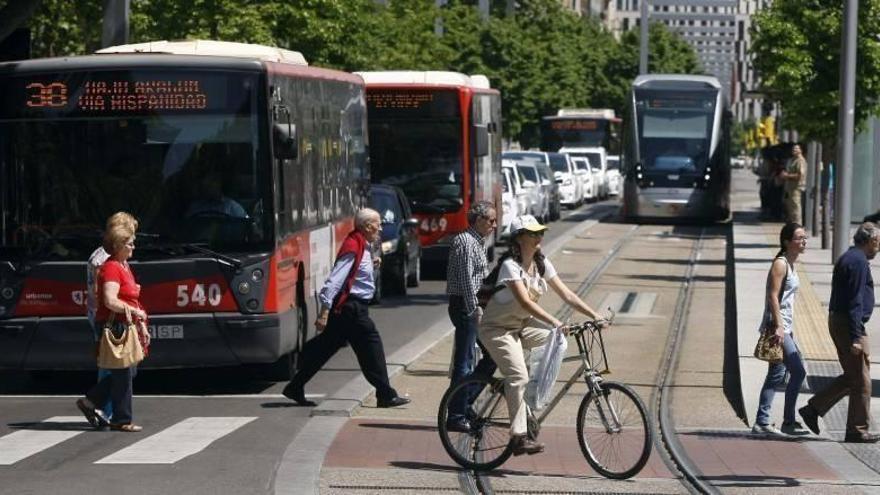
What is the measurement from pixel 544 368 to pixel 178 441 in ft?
9.04

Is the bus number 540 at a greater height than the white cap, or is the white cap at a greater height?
the white cap

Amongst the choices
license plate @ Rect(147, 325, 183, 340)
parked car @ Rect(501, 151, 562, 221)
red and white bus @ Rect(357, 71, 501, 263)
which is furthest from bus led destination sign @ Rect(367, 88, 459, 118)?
parked car @ Rect(501, 151, 562, 221)

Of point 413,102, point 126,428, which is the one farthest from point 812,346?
point 413,102

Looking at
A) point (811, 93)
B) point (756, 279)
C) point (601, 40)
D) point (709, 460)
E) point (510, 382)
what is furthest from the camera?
point (601, 40)

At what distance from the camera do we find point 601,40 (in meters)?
108

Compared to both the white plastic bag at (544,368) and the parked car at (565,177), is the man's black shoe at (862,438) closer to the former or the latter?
the white plastic bag at (544,368)

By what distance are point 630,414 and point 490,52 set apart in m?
66.3

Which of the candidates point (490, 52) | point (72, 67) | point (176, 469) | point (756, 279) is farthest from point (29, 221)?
point (490, 52)

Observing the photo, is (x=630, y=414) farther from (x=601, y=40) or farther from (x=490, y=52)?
(x=601, y=40)

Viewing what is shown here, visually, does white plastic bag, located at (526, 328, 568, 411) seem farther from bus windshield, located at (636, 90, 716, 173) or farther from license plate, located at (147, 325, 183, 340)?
bus windshield, located at (636, 90, 716, 173)

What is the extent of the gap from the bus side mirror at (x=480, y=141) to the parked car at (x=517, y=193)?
952 cm

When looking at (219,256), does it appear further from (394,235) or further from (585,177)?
(585,177)

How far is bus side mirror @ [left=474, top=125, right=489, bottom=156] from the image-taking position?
91.5 ft

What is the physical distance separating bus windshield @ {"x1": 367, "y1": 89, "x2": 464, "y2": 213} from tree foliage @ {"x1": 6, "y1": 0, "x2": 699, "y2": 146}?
992 centimetres
